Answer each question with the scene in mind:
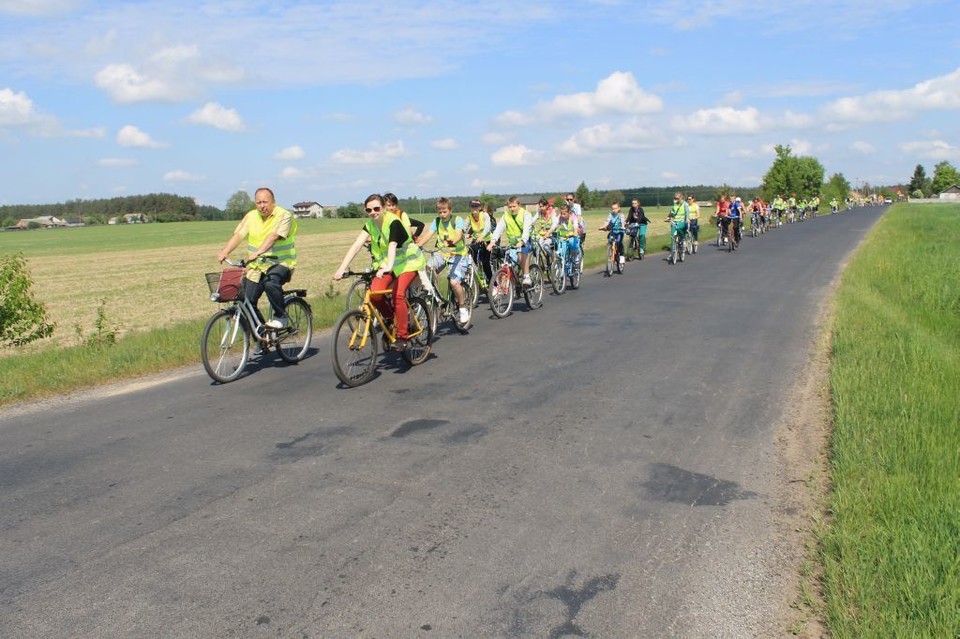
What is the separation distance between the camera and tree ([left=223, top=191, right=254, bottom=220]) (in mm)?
133300

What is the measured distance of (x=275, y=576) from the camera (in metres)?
3.96

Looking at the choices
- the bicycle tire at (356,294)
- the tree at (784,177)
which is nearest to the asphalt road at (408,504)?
the bicycle tire at (356,294)

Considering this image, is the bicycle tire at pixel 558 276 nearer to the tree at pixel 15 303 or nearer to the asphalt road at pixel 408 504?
the asphalt road at pixel 408 504

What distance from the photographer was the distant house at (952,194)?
525 feet

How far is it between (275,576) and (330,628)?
597 mm

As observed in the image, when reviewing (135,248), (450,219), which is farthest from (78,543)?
(135,248)

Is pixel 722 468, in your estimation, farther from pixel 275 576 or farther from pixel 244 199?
pixel 244 199

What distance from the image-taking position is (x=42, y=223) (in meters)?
127

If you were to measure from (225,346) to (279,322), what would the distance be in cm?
77

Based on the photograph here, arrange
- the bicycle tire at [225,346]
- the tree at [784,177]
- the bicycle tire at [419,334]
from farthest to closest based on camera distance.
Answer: the tree at [784,177], the bicycle tire at [419,334], the bicycle tire at [225,346]

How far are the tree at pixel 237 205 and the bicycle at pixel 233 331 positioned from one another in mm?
128167

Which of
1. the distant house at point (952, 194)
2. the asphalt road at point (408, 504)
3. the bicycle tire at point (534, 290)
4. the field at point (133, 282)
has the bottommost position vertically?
the field at point (133, 282)

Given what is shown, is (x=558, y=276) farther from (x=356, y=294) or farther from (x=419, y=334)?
(x=419, y=334)

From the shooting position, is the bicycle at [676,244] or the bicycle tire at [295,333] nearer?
the bicycle tire at [295,333]
